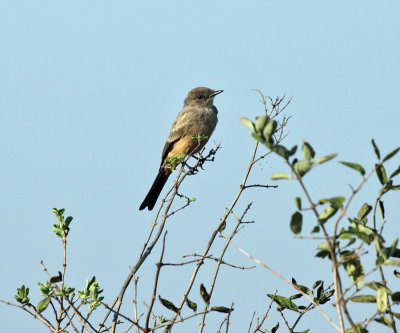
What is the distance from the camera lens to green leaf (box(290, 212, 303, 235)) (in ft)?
5.76

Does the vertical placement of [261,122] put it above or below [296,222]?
above

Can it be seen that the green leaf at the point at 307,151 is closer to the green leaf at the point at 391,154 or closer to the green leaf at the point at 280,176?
the green leaf at the point at 280,176

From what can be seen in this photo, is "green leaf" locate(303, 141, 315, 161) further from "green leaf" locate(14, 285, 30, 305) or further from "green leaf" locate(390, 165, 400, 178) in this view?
"green leaf" locate(14, 285, 30, 305)

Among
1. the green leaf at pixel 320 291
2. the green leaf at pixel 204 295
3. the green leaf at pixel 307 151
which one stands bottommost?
the green leaf at pixel 307 151

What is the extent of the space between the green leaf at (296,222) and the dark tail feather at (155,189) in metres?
6.21

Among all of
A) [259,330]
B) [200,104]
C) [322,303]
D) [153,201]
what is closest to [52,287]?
[259,330]

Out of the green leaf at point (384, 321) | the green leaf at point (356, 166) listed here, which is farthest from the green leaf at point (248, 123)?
the green leaf at point (384, 321)

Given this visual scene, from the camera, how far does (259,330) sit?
9.45ft

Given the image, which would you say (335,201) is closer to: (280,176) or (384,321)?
(280,176)

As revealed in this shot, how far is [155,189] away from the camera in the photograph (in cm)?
809

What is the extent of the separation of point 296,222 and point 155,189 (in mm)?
6383

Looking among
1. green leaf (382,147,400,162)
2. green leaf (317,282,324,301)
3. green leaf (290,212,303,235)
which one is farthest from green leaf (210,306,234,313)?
green leaf (382,147,400,162)

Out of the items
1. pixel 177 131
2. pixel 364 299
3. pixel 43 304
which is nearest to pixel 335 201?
pixel 364 299

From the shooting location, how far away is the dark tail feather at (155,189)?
800 cm
